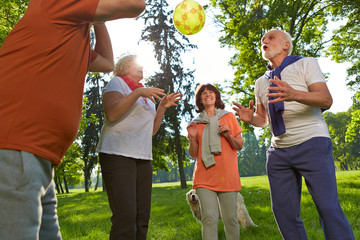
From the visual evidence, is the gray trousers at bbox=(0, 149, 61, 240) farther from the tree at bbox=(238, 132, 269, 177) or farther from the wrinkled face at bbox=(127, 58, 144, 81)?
the tree at bbox=(238, 132, 269, 177)

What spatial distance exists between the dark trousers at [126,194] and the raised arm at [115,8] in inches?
71.4

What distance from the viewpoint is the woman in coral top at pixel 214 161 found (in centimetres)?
377

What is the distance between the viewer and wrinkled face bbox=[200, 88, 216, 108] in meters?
4.39

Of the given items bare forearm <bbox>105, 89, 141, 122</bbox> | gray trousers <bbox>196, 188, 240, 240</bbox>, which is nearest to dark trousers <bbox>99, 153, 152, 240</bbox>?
bare forearm <bbox>105, 89, 141, 122</bbox>

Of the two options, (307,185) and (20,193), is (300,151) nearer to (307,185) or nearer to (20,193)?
(307,185)

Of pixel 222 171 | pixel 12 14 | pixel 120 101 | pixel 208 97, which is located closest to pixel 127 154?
pixel 120 101

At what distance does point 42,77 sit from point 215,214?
2.92m

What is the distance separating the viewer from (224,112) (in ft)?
14.3

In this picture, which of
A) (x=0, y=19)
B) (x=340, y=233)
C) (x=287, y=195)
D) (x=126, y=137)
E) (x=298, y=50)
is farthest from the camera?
(x=298, y=50)

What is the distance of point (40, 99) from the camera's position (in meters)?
1.43

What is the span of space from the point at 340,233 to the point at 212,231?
157 centimetres

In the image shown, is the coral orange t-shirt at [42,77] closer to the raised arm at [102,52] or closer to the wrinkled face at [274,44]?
the raised arm at [102,52]

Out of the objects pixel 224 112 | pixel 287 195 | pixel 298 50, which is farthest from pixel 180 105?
pixel 287 195

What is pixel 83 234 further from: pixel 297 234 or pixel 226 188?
pixel 297 234
